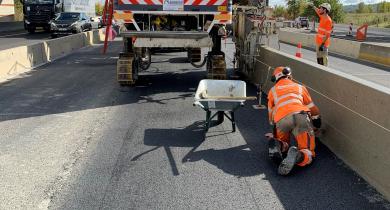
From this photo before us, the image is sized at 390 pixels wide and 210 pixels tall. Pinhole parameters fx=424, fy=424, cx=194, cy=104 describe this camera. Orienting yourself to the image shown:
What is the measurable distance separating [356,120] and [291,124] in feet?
2.83

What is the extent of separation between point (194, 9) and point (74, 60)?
8.30m

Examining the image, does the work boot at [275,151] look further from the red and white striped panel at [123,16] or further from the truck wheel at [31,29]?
the truck wheel at [31,29]


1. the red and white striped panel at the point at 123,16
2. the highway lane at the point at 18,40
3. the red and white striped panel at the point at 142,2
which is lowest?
the highway lane at the point at 18,40

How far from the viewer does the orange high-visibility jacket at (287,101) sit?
19.5 feet

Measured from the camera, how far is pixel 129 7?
10258 mm

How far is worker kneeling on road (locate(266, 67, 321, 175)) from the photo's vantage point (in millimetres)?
5586

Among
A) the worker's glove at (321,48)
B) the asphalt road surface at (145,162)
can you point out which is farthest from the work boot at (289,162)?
the worker's glove at (321,48)

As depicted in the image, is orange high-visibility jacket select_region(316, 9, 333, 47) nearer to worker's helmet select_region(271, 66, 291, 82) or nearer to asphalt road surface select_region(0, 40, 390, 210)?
asphalt road surface select_region(0, 40, 390, 210)

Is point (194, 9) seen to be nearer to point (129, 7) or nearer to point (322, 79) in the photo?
point (129, 7)

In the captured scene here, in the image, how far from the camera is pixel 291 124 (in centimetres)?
582

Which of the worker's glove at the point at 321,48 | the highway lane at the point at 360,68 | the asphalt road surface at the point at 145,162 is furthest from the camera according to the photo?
the highway lane at the point at 360,68

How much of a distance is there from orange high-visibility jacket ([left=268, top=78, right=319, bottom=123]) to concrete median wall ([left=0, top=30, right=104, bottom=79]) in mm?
9167

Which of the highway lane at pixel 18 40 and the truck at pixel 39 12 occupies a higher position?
the truck at pixel 39 12

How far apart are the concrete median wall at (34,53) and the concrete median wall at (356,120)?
934cm
